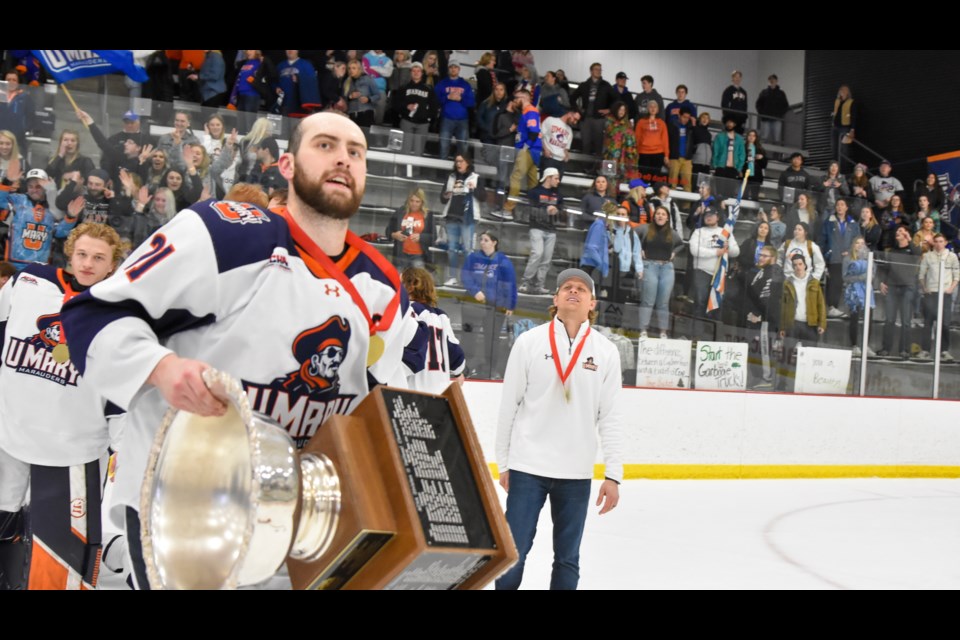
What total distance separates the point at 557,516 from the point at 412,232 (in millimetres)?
3925

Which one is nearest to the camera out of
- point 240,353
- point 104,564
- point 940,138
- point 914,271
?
point 240,353

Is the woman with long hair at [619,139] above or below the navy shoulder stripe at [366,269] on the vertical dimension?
above

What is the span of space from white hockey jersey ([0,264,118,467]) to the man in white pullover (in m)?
1.43

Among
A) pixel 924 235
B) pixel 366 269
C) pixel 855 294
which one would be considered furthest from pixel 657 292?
pixel 366 269

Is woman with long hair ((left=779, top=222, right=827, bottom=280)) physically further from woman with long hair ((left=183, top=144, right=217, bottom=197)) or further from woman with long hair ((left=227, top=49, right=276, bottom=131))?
woman with long hair ((left=227, top=49, right=276, bottom=131))

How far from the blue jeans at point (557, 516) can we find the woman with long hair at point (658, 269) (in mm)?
4621

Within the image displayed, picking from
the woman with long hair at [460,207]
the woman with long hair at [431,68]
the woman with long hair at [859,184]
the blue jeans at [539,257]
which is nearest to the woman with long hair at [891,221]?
the woman with long hair at [859,184]

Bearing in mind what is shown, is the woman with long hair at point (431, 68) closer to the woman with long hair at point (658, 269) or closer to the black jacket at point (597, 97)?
the black jacket at point (597, 97)

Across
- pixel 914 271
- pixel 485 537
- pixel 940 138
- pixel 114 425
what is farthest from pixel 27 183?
pixel 940 138

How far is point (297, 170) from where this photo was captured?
65.0 inches

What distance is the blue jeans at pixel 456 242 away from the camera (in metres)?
7.12

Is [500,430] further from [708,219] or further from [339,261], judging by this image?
[708,219]

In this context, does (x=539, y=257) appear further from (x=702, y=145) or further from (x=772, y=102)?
(x=772, y=102)
